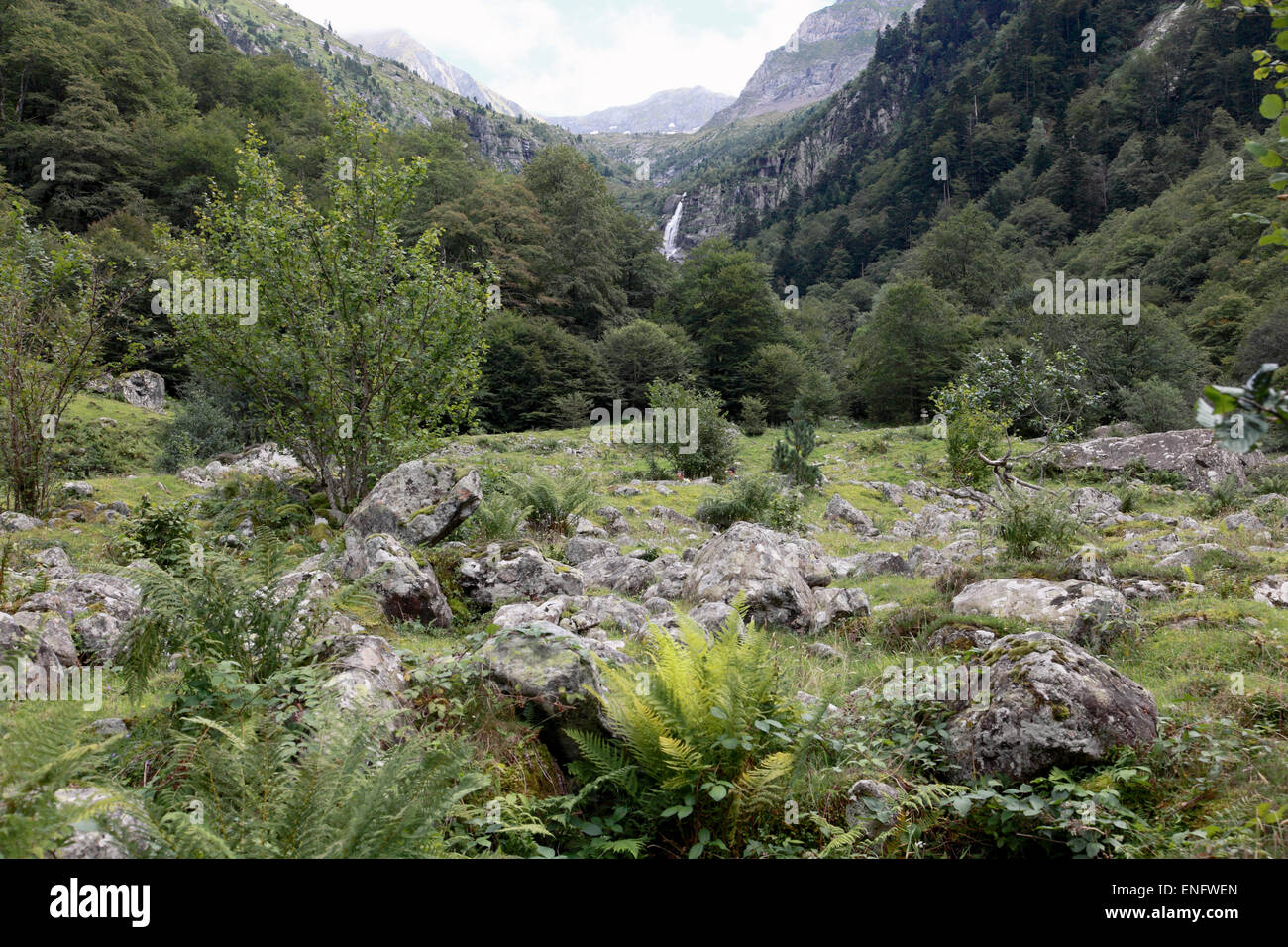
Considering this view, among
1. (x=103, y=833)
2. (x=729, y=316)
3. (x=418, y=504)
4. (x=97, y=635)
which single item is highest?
(x=729, y=316)

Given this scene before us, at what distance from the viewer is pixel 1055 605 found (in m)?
5.52

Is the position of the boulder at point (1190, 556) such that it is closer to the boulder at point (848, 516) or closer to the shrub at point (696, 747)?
the shrub at point (696, 747)

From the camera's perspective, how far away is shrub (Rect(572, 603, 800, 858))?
3008 mm

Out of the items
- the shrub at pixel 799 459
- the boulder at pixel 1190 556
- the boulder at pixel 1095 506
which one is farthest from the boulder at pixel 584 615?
the shrub at pixel 799 459

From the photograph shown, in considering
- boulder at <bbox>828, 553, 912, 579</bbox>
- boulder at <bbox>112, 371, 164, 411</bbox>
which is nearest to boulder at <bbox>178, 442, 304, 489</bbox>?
boulder at <bbox>828, 553, 912, 579</bbox>

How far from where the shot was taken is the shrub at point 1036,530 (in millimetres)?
7336

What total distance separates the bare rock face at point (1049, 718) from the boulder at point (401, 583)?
4.73 m

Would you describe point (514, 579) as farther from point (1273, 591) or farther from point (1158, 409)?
point (1158, 409)

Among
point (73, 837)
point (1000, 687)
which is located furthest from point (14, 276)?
point (1000, 687)

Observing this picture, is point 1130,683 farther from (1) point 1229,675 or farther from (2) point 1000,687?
(1) point 1229,675

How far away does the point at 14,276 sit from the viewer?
10047mm

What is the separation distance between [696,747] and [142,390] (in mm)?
32423

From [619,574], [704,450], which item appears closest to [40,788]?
[619,574]
